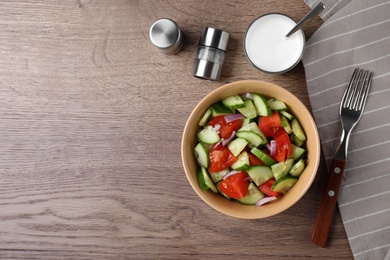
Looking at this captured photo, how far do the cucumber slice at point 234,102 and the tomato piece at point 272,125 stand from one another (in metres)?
0.10

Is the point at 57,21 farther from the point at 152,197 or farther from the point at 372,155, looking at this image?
the point at 372,155

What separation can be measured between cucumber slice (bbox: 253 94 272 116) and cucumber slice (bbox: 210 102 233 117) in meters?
0.10

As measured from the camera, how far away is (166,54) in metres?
2.05

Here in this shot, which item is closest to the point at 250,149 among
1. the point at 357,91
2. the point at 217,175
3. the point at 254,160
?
the point at 254,160

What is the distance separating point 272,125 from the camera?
1877 millimetres

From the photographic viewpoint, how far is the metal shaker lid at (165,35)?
6.43 feet

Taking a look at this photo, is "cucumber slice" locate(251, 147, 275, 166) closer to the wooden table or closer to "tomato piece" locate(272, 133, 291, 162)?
"tomato piece" locate(272, 133, 291, 162)

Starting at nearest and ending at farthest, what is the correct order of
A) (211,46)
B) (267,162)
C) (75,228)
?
(267,162)
(211,46)
(75,228)

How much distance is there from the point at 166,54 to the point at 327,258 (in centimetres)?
102

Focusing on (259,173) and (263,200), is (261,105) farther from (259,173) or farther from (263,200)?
(263,200)

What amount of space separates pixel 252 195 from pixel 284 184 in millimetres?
125

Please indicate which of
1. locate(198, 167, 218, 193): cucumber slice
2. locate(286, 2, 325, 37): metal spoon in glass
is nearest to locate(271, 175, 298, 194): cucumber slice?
locate(198, 167, 218, 193): cucumber slice

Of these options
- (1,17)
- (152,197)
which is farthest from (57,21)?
(152,197)

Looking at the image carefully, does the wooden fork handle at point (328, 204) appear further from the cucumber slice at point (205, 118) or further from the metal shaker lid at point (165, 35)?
the metal shaker lid at point (165, 35)
